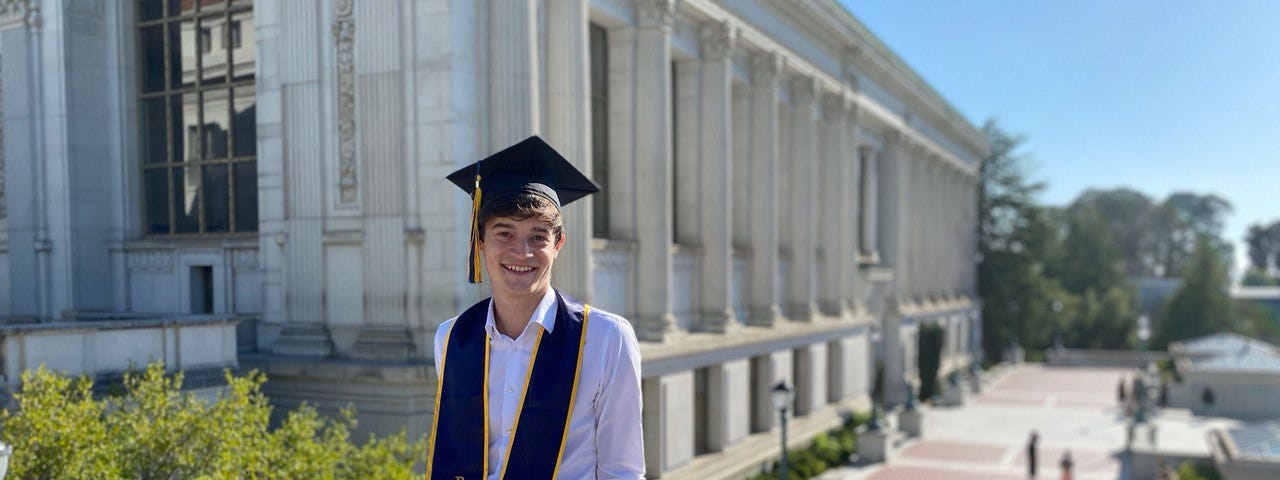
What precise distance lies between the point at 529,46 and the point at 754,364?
13638 millimetres

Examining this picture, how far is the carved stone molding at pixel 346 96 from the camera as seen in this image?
53.4 feet

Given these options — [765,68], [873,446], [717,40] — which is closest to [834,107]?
[765,68]

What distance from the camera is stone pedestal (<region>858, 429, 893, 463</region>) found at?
28750 mm

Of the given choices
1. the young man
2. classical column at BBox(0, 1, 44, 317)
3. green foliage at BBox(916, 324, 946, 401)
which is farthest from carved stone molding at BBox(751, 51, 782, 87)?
the young man

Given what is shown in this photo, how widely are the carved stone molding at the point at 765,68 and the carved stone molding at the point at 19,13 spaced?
17412 millimetres

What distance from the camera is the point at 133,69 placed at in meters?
19.8

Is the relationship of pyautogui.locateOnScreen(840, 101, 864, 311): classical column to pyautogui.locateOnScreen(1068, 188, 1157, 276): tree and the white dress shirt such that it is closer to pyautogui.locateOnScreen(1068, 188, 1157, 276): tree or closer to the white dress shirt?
the white dress shirt

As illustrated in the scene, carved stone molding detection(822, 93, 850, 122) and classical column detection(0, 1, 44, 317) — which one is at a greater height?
carved stone molding detection(822, 93, 850, 122)

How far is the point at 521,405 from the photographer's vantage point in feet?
12.1

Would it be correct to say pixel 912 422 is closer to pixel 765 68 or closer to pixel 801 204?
pixel 801 204

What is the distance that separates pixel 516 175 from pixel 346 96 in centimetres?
1358

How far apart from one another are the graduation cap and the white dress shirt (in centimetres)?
47

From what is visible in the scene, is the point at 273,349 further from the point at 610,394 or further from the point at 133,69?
the point at 610,394

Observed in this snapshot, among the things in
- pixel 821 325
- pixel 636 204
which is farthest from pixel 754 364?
pixel 636 204
